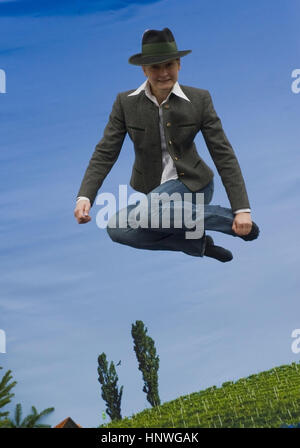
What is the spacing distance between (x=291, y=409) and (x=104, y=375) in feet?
58.0

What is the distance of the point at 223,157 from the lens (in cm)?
789

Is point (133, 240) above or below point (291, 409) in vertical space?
above

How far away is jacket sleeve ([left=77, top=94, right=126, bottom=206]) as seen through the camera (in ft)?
26.5

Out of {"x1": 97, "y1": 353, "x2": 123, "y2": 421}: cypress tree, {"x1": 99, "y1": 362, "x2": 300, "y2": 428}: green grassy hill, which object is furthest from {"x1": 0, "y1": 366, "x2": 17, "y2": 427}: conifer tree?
{"x1": 97, "y1": 353, "x2": 123, "y2": 421}: cypress tree

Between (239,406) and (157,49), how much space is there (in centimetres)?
819

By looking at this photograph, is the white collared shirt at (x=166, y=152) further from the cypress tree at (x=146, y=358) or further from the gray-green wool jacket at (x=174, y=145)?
the cypress tree at (x=146, y=358)

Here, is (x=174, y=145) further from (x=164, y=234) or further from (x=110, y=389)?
(x=110, y=389)

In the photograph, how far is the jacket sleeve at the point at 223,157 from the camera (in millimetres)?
7781

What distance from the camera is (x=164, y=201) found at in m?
7.80

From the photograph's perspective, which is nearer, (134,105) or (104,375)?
(134,105)

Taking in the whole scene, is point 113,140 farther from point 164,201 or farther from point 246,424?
point 246,424

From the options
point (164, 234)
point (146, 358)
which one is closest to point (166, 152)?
point (164, 234)
